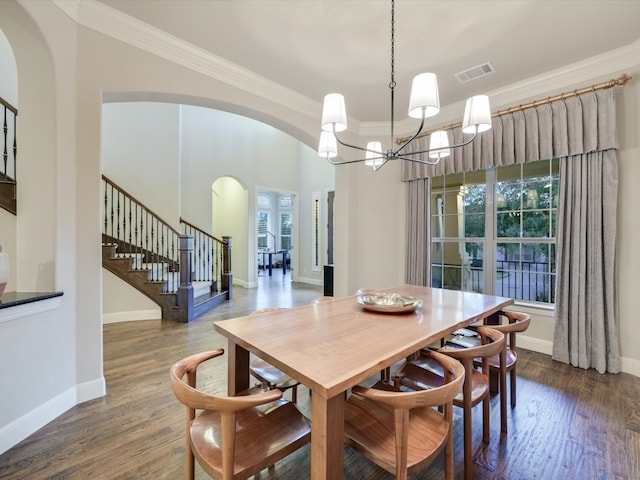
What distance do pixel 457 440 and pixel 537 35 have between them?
3195 millimetres

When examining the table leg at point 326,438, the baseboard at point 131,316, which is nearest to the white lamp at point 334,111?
the table leg at point 326,438

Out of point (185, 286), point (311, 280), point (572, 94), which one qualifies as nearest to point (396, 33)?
point (572, 94)

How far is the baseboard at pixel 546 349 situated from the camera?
2660 mm

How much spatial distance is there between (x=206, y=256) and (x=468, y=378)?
5321 mm

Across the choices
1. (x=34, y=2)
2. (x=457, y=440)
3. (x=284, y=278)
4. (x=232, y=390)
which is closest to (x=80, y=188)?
(x=34, y=2)

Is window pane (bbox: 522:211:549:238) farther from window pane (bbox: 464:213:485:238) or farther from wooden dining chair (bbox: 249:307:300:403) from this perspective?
wooden dining chair (bbox: 249:307:300:403)

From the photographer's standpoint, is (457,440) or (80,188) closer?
(457,440)

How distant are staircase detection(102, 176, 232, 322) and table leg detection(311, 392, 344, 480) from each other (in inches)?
147

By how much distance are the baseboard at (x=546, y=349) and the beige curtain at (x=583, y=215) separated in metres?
0.11

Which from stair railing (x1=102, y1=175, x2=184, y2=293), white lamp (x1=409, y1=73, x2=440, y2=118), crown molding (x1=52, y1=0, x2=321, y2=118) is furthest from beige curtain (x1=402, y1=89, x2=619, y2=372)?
stair railing (x1=102, y1=175, x2=184, y2=293)

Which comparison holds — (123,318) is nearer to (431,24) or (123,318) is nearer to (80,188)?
(80,188)

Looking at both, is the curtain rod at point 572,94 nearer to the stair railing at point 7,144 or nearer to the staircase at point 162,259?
the staircase at point 162,259

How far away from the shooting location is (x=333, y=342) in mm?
1418

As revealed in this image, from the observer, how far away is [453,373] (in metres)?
1.27
